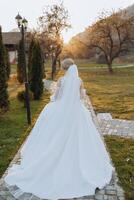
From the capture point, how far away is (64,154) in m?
5.52

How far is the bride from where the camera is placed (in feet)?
16.7

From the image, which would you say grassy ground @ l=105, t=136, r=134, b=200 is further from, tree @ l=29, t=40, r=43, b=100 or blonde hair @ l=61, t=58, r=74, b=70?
tree @ l=29, t=40, r=43, b=100

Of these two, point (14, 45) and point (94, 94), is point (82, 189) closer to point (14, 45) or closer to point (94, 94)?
point (94, 94)

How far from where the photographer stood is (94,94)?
18016 mm

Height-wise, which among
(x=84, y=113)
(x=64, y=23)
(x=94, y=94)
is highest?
(x=64, y=23)

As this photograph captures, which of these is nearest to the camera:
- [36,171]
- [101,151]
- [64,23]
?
[36,171]

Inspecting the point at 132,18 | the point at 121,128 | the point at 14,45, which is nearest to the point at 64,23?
the point at 132,18

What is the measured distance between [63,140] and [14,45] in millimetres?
45590

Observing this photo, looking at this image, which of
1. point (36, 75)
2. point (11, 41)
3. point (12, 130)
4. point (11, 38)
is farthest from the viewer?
point (11, 38)

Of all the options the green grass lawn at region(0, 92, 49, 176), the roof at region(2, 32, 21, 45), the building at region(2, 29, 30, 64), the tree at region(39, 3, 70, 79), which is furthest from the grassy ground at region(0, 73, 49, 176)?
the roof at region(2, 32, 21, 45)

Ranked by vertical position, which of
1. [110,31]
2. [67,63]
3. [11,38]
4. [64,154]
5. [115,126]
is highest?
[11,38]

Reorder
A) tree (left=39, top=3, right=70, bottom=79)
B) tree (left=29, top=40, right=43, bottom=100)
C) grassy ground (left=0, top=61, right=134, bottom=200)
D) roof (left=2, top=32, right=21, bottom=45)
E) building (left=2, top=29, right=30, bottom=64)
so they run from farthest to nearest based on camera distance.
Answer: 1. roof (left=2, top=32, right=21, bottom=45)
2. building (left=2, top=29, right=30, bottom=64)
3. tree (left=39, top=3, right=70, bottom=79)
4. tree (left=29, top=40, right=43, bottom=100)
5. grassy ground (left=0, top=61, right=134, bottom=200)

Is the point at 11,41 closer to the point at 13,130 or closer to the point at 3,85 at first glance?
the point at 3,85

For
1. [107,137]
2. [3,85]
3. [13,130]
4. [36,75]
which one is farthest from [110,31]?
[107,137]
